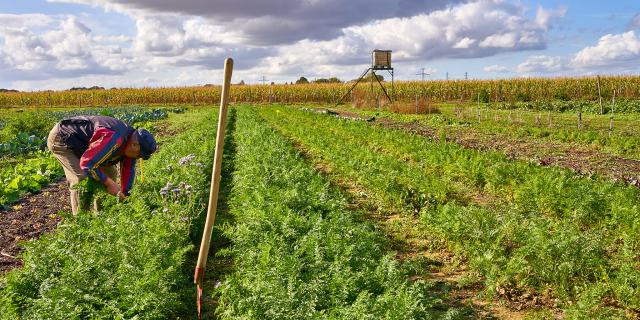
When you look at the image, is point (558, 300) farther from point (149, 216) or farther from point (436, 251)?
point (149, 216)

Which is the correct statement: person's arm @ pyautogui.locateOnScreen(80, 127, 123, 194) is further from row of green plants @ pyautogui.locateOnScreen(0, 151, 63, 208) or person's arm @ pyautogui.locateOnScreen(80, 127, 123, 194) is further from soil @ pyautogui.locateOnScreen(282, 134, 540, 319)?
row of green plants @ pyautogui.locateOnScreen(0, 151, 63, 208)

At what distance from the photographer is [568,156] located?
13.4 meters

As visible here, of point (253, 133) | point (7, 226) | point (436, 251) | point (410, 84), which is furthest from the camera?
point (410, 84)

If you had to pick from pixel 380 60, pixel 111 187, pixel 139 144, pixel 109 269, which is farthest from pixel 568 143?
pixel 380 60

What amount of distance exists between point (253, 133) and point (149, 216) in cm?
905

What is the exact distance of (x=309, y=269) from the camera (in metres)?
5.09

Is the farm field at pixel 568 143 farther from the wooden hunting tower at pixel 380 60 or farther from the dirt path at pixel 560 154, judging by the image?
the wooden hunting tower at pixel 380 60

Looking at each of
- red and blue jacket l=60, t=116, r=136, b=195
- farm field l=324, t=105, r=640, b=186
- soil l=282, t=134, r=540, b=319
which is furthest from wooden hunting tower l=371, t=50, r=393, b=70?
red and blue jacket l=60, t=116, r=136, b=195

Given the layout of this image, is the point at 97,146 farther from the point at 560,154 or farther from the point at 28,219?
the point at 560,154

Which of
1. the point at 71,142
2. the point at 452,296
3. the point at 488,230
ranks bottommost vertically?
the point at 452,296

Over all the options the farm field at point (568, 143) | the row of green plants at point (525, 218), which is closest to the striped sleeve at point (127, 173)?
the row of green plants at point (525, 218)

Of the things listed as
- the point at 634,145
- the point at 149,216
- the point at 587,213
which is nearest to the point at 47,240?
the point at 149,216

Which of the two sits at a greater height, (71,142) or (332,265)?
(71,142)

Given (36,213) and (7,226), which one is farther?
(36,213)
